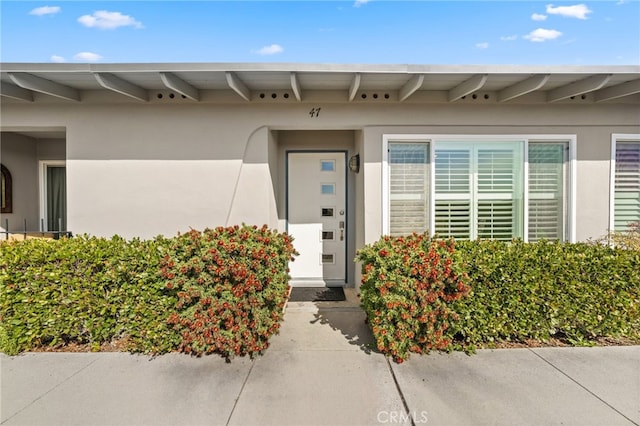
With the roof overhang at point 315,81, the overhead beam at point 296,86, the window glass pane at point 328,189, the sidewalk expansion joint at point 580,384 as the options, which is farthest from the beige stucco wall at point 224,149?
the sidewalk expansion joint at point 580,384

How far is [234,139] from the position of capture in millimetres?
4250

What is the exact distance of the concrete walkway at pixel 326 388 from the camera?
2.08 metres

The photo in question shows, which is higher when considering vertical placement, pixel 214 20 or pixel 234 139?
pixel 214 20

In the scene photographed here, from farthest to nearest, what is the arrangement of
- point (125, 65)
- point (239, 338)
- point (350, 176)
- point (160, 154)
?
point (350, 176)
point (160, 154)
point (125, 65)
point (239, 338)

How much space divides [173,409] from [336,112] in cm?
391

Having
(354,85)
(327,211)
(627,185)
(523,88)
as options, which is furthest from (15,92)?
(627,185)

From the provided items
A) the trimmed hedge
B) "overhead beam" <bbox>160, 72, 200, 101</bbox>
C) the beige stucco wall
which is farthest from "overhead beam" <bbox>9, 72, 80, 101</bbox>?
the trimmed hedge

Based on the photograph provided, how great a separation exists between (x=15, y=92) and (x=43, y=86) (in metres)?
0.63


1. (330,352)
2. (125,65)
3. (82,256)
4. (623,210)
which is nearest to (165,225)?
(82,256)

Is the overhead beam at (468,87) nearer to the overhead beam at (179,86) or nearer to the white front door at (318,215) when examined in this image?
the white front door at (318,215)

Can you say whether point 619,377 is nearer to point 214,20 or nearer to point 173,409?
point 173,409

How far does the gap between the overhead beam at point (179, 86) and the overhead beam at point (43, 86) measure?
1.57 m

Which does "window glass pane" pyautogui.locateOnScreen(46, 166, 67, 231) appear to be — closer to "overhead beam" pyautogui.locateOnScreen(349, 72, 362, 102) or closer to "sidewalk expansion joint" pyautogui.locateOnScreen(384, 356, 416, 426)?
"overhead beam" pyautogui.locateOnScreen(349, 72, 362, 102)

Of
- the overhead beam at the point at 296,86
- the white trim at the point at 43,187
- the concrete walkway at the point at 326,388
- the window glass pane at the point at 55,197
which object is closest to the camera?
the concrete walkway at the point at 326,388
